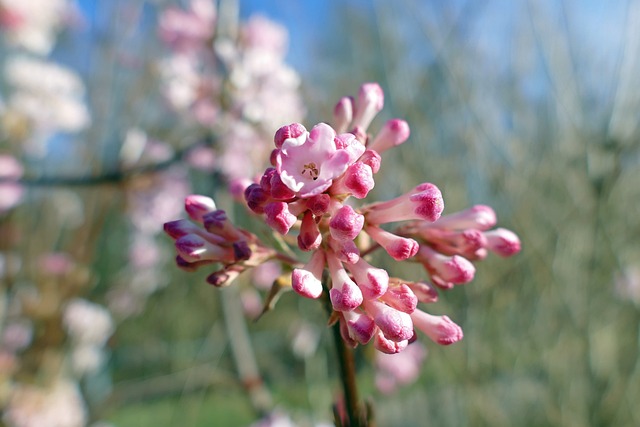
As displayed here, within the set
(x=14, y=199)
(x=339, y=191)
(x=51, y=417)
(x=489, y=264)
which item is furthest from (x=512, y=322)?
(x=339, y=191)

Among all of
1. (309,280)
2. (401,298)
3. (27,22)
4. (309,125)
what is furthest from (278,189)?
(27,22)

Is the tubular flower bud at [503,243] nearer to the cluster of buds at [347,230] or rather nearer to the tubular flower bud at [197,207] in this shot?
the cluster of buds at [347,230]

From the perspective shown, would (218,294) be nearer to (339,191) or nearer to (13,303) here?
(339,191)

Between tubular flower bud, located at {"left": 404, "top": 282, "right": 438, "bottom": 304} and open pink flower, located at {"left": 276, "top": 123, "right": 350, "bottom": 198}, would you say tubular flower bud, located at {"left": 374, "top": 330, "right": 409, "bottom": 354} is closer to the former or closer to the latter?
tubular flower bud, located at {"left": 404, "top": 282, "right": 438, "bottom": 304}

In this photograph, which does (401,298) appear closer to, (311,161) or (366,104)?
(311,161)

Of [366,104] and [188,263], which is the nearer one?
[188,263]

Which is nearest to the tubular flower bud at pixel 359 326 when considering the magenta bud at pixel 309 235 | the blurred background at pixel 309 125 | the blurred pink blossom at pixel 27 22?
the magenta bud at pixel 309 235
